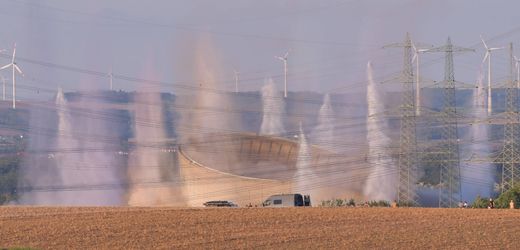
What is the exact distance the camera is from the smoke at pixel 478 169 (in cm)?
15675

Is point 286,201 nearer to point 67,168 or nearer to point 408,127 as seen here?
point 408,127

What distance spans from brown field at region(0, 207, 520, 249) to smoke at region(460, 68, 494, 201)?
2946 inches

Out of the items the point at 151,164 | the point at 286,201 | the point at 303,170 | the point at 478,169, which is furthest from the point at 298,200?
the point at 478,169

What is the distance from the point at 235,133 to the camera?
14575 centimetres

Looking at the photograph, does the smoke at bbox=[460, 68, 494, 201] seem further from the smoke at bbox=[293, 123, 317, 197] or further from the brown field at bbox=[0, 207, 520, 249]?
the brown field at bbox=[0, 207, 520, 249]

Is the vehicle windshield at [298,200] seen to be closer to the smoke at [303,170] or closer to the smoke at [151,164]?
the smoke at [303,170]

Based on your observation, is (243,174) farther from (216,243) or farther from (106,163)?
(216,243)

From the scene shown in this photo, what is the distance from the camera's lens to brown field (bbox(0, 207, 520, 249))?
58.5 meters

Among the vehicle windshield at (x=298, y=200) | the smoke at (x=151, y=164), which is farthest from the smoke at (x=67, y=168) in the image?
the vehicle windshield at (x=298, y=200)

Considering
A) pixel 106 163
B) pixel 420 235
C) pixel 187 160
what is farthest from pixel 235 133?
pixel 420 235

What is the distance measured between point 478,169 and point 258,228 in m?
114

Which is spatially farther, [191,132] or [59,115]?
[59,115]

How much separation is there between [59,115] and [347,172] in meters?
47.4

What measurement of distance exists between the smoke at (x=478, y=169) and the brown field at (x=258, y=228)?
74822 mm
